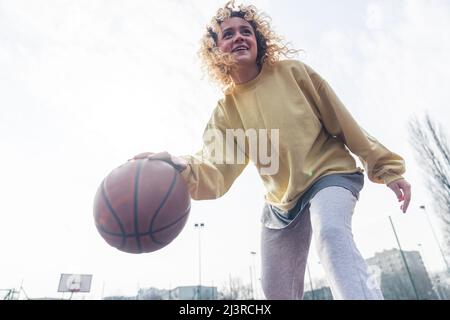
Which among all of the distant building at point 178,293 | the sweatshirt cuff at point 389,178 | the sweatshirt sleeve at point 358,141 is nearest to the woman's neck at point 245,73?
the sweatshirt sleeve at point 358,141

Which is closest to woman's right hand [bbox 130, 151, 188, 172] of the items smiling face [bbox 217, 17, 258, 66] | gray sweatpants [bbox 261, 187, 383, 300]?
gray sweatpants [bbox 261, 187, 383, 300]

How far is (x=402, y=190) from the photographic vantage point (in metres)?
2.11

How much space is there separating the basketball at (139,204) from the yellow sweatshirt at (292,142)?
8.4 inches

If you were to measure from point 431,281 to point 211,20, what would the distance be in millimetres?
47854

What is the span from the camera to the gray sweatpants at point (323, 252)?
1521 millimetres

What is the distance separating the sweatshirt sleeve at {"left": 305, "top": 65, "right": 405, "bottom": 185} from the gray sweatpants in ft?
1.32

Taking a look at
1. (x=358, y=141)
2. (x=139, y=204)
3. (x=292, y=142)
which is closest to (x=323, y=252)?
(x=292, y=142)

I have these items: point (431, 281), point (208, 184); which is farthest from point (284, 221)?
point (431, 281)

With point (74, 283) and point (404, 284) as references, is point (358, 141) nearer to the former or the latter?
point (74, 283)

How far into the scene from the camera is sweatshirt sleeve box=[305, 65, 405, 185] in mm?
2180

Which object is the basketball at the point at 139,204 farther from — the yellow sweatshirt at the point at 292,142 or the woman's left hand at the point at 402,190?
the woman's left hand at the point at 402,190

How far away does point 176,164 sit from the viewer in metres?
2.19

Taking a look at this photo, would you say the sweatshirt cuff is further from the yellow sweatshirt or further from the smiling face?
the smiling face

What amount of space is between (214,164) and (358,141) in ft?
3.60
